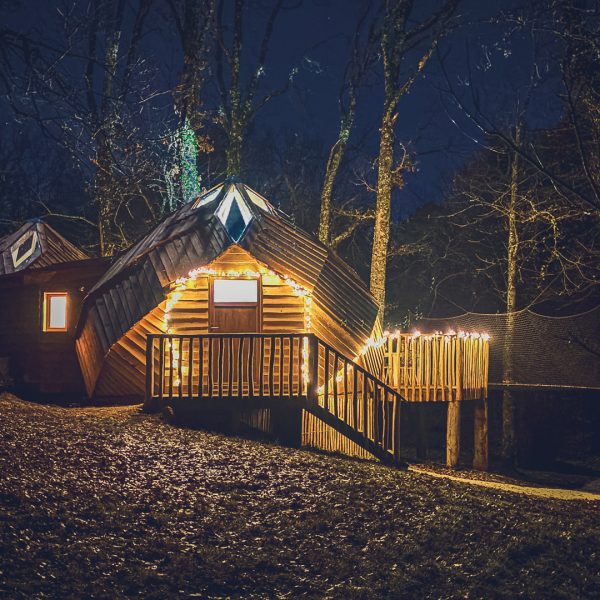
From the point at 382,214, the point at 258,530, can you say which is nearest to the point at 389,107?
the point at 382,214

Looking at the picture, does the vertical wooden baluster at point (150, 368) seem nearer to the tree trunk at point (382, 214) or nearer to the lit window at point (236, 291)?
the lit window at point (236, 291)

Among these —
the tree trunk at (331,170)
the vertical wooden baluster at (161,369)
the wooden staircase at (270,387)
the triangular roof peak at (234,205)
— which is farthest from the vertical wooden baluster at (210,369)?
the tree trunk at (331,170)

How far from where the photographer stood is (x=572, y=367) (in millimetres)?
18172

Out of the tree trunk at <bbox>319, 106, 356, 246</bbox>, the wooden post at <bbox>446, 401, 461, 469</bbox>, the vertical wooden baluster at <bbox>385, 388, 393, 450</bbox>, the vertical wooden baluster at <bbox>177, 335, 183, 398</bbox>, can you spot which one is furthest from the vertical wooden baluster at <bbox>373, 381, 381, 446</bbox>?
the tree trunk at <bbox>319, 106, 356, 246</bbox>

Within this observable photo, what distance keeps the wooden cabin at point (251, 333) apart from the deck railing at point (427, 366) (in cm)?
2

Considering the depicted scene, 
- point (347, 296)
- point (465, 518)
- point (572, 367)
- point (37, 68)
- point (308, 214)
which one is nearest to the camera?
point (37, 68)

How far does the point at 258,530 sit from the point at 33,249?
1602 centimetres

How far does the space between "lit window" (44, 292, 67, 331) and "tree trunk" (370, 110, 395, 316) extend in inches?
295

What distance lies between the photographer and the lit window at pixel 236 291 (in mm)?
14820

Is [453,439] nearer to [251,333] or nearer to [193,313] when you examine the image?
[251,333]

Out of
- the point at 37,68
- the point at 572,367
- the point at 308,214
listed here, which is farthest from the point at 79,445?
the point at 308,214

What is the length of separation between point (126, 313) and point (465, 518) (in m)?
8.84

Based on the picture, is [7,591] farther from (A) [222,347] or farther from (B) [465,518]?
(A) [222,347]

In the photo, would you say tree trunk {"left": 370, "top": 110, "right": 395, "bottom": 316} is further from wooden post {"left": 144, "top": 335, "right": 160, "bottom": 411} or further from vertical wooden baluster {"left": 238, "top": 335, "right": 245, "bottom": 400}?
wooden post {"left": 144, "top": 335, "right": 160, "bottom": 411}
